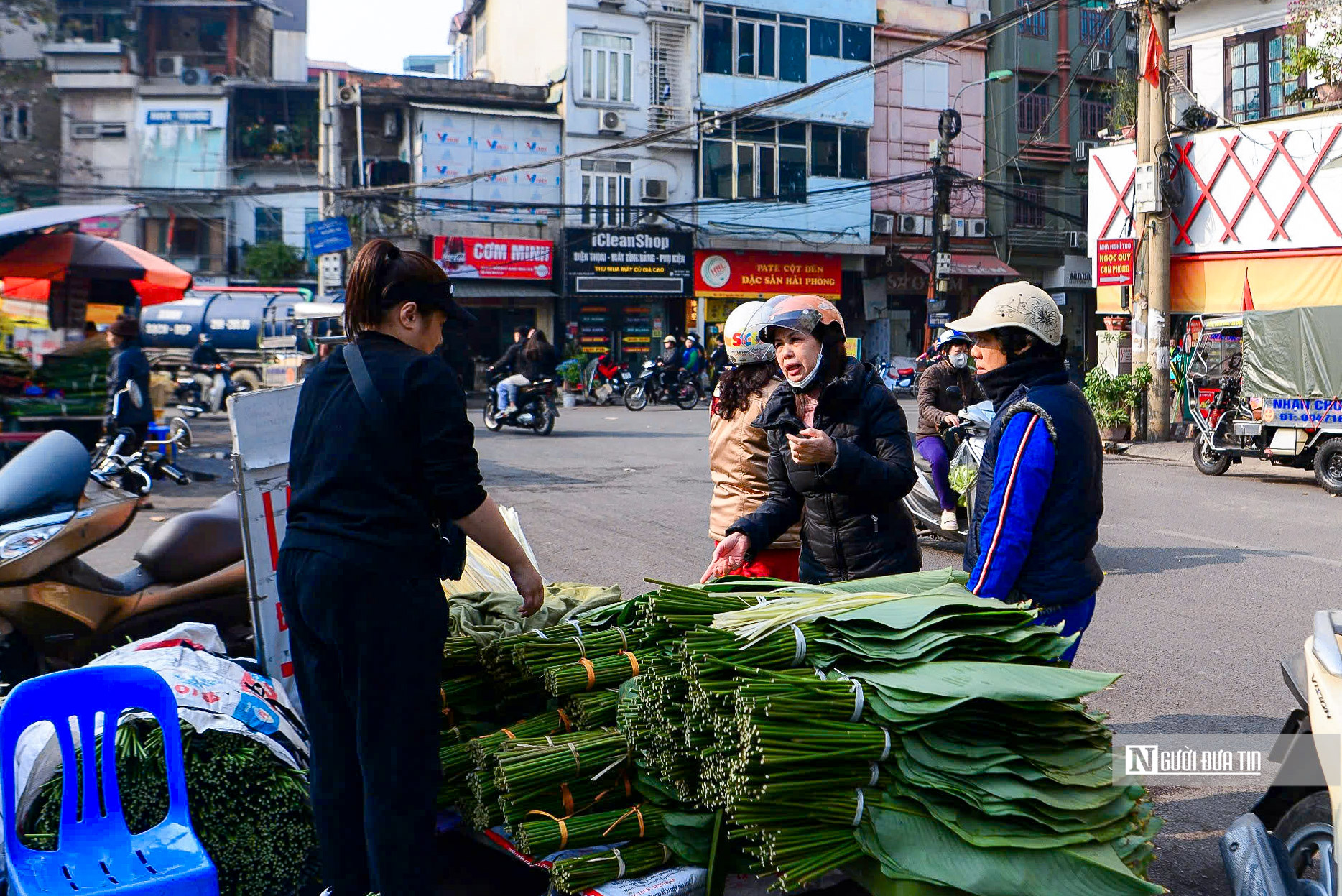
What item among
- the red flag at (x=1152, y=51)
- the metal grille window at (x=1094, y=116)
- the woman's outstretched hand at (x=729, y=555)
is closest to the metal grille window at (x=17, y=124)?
the red flag at (x=1152, y=51)

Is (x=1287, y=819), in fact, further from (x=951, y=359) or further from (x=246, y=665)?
(x=951, y=359)

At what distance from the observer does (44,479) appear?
493 centimetres

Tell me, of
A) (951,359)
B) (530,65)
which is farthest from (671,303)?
(951,359)

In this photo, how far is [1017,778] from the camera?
2648 millimetres

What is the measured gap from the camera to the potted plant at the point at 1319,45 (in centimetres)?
1783

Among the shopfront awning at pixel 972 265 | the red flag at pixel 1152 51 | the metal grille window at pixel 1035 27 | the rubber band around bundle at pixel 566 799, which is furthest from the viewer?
the metal grille window at pixel 1035 27

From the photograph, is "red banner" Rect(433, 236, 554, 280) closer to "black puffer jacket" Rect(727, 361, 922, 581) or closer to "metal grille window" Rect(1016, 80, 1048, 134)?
"metal grille window" Rect(1016, 80, 1048, 134)

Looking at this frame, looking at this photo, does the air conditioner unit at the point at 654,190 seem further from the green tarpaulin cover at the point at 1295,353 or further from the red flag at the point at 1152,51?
the green tarpaulin cover at the point at 1295,353

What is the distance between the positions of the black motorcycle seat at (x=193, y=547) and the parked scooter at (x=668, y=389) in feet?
65.5

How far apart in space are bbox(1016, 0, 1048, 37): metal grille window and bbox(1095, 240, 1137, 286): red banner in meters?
19.8

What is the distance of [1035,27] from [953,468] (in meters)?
31.6

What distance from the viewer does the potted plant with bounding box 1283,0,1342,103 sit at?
17828 millimetres

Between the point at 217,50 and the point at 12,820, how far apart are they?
39.8m

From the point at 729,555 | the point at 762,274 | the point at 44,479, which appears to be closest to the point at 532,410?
the point at 44,479
